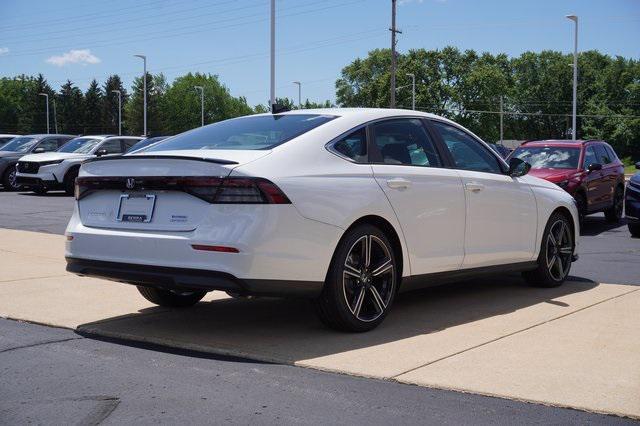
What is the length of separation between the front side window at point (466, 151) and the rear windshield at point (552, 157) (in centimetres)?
763

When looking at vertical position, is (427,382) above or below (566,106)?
below

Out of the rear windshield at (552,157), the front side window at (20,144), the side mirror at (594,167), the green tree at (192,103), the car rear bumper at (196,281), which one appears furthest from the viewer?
the green tree at (192,103)

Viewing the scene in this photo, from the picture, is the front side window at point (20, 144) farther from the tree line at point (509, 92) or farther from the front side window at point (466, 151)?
the tree line at point (509, 92)

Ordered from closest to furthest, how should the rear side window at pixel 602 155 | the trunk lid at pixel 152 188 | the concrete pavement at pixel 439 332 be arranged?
the concrete pavement at pixel 439 332, the trunk lid at pixel 152 188, the rear side window at pixel 602 155

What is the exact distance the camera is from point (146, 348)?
5.04m

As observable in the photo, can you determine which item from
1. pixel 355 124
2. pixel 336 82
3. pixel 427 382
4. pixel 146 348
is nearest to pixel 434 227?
pixel 355 124

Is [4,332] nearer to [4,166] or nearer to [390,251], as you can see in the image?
[390,251]

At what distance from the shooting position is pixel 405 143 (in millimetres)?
6043

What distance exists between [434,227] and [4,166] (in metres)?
20.2

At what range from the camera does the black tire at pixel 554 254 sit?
742 centimetres

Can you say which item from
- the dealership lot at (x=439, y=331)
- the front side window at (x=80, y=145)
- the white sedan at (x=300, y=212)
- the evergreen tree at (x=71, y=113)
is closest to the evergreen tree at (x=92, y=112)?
the evergreen tree at (x=71, y=113)

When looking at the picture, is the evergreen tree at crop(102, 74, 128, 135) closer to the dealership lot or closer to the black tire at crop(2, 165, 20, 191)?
the black tire at crop(2, 165, 20, 191)

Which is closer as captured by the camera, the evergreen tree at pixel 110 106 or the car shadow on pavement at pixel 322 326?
the car shadow on pavement at pixel 322 326

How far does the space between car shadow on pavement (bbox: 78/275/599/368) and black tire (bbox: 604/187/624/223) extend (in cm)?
857
